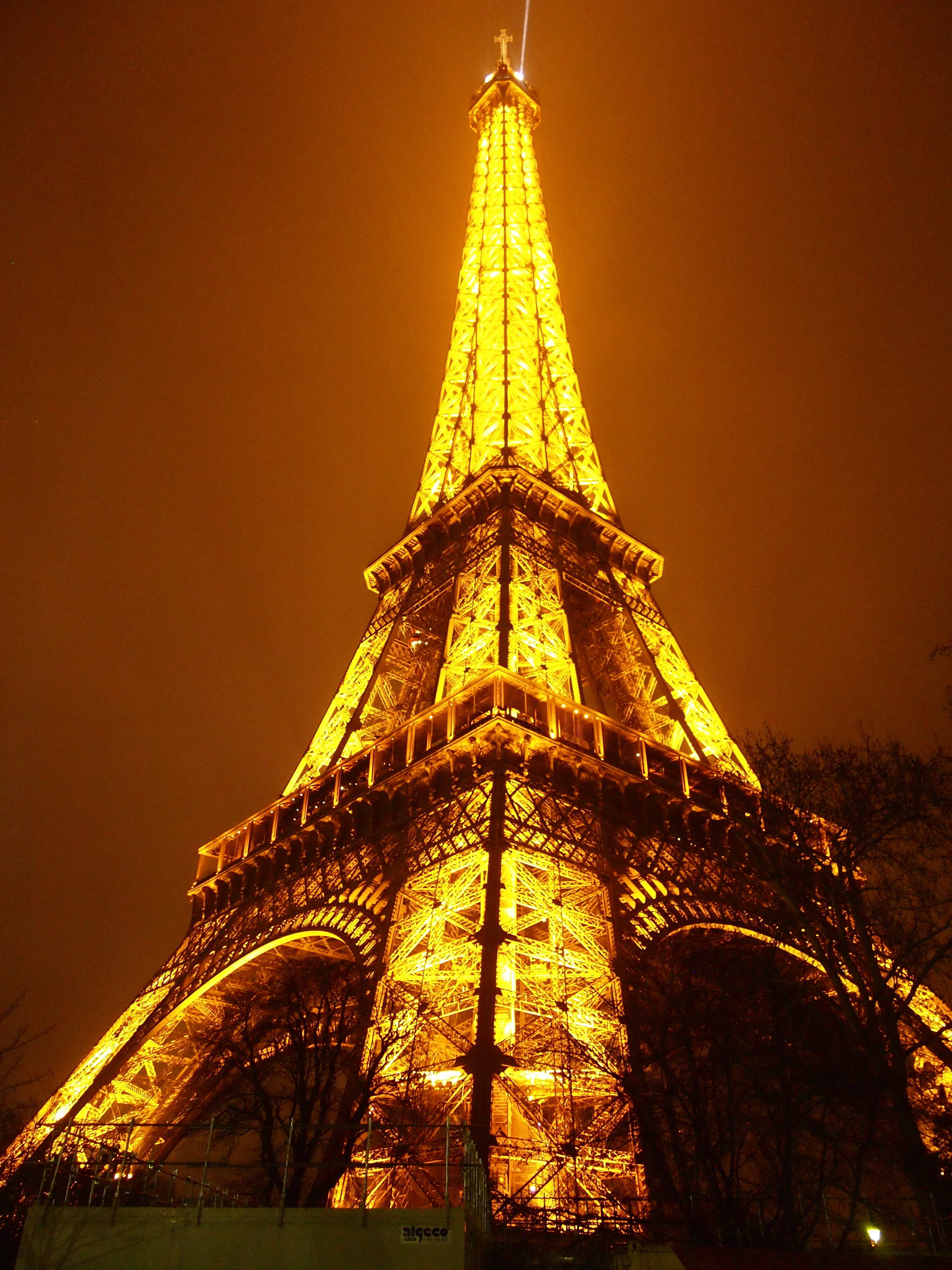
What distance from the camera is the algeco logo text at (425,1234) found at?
1038 cm

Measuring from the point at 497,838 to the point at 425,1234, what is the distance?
38.2 feet

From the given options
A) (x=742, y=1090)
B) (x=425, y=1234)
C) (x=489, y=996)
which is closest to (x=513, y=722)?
(x=489, y=996)

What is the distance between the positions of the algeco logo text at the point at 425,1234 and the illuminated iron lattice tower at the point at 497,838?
5214mm

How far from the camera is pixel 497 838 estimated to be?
22.0 m

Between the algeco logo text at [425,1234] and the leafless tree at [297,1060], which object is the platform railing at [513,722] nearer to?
the leafless tree at [297,1060]

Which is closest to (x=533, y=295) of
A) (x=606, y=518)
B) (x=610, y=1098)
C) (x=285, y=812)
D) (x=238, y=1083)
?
(x=606, y=518)

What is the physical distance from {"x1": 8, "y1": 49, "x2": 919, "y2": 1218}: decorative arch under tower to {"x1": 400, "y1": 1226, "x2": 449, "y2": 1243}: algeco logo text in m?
1.63

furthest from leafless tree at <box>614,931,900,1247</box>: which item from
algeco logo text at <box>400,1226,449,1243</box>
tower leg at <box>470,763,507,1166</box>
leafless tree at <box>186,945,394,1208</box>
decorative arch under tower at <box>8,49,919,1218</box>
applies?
algeco logo text at <box>400,1226,449,1243</box>

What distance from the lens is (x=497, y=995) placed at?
18703 mm

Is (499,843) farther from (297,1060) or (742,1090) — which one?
(742,1090)

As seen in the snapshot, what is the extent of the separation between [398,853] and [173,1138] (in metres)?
10.6

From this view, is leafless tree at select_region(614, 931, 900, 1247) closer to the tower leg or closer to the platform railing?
the tower leg

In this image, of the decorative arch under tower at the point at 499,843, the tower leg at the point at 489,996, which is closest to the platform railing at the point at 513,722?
the decorative arch under tower at the point at 499,843

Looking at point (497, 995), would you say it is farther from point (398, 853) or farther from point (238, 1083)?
point (238, 1083)
